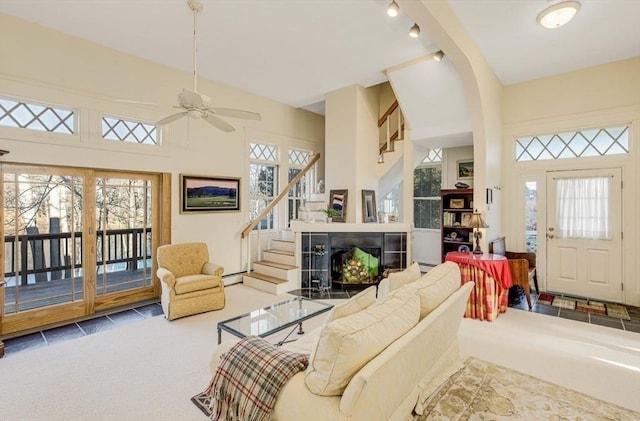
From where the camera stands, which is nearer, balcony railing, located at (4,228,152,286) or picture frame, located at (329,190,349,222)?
balcony railing, located at (4,228,152,286)

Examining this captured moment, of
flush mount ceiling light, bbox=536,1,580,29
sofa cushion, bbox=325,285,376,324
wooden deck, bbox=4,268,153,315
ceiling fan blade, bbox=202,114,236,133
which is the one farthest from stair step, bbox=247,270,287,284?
flush mount ceiling light, bbox=536,1,580,29

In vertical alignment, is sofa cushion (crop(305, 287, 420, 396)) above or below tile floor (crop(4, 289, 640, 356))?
above

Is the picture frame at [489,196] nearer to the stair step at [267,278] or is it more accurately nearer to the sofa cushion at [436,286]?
the sofa cushion at [436,286]

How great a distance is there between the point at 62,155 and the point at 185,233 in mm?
1845

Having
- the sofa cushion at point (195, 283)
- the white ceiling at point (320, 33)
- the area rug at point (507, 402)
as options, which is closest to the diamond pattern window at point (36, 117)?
the white ceiling at point (320, 33)

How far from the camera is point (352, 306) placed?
179cm

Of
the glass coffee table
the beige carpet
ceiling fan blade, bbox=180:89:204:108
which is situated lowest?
the beige carpet

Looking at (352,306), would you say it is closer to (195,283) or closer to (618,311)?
(195,283)

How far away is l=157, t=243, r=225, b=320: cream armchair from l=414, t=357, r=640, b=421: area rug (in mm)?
2932

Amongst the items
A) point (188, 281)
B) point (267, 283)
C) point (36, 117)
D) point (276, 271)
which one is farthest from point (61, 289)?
point (276, 271)

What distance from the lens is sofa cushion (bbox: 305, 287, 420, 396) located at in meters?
1.36

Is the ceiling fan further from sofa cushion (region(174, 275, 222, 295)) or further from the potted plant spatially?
the potted plant

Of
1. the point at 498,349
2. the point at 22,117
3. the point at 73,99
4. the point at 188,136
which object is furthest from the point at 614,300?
the point at 22,117

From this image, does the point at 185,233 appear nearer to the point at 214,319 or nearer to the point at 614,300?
the point at 214,319
